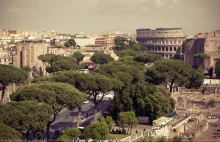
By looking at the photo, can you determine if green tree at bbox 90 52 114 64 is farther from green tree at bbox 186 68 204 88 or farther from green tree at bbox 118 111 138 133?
green tree at bbox 118 111 138 133

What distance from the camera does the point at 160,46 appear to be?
98375mm

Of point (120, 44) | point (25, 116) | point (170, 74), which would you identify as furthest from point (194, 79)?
point (120, 44)

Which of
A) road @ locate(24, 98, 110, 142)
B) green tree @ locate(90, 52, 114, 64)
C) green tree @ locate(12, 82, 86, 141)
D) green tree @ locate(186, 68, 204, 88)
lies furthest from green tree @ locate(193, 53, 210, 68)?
green tree @ locate(12, 82, 86, 141)

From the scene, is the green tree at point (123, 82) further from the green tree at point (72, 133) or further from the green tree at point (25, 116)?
the green tree at point (25, 116)

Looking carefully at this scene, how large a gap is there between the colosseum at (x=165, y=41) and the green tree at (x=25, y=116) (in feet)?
241

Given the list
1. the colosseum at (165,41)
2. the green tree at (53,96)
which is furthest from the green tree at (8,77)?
the colosseum at (165,41)

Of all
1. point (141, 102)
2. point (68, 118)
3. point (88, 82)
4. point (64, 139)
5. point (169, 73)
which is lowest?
point (68, 118)

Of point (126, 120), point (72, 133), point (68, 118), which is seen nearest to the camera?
point (72, 133)

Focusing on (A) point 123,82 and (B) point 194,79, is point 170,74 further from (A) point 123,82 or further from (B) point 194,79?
(A) point 123,82

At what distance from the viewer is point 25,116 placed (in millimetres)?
20875

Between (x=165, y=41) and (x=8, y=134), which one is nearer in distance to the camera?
(x=8, y=134)

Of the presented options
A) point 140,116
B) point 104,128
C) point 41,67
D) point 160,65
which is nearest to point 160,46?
point 41,67

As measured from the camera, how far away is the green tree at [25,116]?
67.6 feet

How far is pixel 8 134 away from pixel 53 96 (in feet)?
20.2
